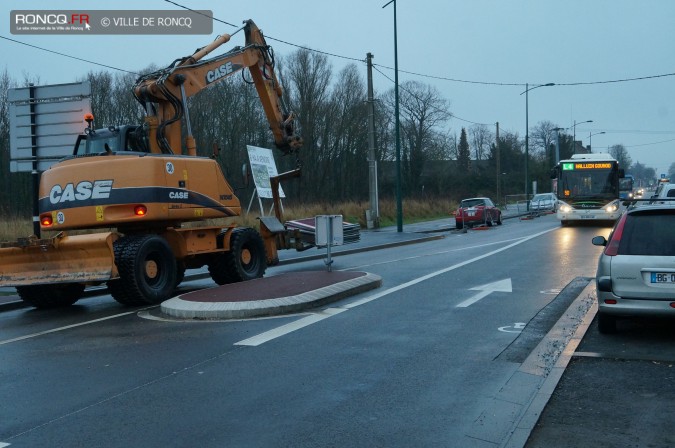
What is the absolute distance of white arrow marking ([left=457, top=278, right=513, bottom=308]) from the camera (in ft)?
38.3

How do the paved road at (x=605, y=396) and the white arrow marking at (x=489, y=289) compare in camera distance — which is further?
the white arrow marking at (x=489, y=289)

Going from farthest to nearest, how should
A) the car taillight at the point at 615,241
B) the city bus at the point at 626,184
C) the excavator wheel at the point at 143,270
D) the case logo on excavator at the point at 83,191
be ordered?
the city bus at the point at 626,184 → the case logo on excavator at the point at 83,191 → the excavator wheel at the point at 143,270 → the car taillight at the point at 615,241

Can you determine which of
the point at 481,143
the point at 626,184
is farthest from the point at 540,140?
the point at 626,184

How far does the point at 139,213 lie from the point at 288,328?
4.21 meters

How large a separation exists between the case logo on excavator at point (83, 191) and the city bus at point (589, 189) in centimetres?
2524

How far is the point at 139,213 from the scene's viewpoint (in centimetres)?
1234

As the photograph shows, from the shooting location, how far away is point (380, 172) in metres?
76.0

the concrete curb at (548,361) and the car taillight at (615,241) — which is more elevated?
the car taillight at (615,241)

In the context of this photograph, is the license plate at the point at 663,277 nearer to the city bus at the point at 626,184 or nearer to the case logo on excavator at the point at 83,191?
the case logo on excavator at the point at 83,191

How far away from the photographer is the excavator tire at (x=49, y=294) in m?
12.8

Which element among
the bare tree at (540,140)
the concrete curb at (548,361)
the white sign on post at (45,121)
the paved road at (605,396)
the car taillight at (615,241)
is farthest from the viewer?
the bare tree at (540,140)

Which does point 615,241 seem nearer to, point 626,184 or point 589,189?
point 589,189

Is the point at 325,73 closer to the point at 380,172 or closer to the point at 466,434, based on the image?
the point at 380,172

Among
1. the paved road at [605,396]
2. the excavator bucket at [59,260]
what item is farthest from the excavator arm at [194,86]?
the paved road at [605,396]
